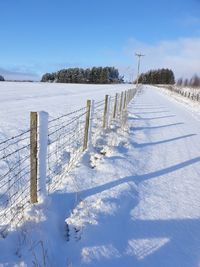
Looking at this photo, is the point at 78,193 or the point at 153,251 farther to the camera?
the point at 78,193

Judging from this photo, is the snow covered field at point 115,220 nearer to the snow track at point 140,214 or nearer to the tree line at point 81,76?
the snow track at point 140,214

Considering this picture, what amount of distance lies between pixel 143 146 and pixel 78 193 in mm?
5134

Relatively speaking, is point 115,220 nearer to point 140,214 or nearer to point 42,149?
point 140,214

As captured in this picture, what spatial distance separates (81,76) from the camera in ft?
503

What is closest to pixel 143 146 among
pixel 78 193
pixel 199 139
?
pixel 199 139

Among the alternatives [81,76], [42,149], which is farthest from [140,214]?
[81,76]

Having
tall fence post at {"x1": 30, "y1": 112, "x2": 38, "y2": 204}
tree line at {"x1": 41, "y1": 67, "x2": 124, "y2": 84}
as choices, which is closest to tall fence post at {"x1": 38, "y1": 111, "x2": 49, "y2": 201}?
tall fence post at {"x1": 30, "y1": 112, "x2": 38, "y2": 204}

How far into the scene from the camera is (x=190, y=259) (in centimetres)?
458

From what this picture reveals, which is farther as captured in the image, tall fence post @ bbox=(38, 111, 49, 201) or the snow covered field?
tall fence post @ bbox=(38, 111, 49, 201)

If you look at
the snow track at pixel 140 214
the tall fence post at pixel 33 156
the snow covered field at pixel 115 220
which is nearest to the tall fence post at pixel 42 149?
the tall fence post at pixel 33 156

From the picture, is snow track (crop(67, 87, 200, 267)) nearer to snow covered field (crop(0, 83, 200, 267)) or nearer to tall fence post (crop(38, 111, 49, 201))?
snow covered field (crop(0, 83, 200, 267))

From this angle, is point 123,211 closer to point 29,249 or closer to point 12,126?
point 29,249

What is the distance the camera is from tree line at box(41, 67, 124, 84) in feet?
493

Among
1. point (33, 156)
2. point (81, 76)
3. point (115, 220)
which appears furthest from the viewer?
point (81, 76)
